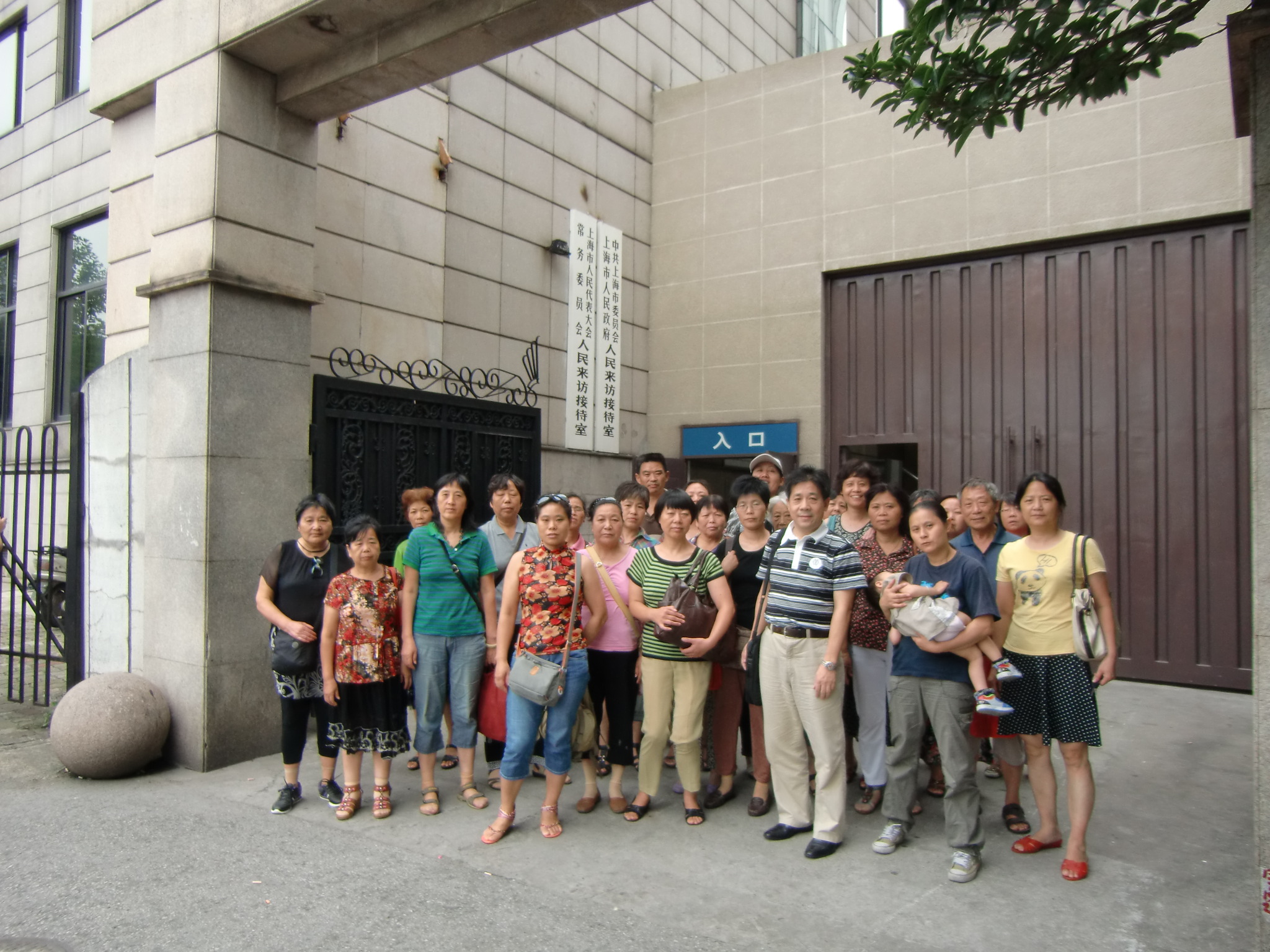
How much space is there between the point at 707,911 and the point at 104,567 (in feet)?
16.8

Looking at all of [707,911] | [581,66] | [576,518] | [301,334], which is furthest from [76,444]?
[581,66]

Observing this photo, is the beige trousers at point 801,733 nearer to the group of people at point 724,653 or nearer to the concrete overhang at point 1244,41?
the group of people at point 724,653

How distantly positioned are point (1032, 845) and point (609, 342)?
25.5 ft

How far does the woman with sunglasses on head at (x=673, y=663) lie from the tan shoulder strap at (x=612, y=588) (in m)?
0.09

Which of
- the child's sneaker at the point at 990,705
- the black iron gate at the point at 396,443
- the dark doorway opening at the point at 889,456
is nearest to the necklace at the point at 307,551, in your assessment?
the black iron gate at the point at 396,443

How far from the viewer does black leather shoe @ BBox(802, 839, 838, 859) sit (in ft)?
14.4

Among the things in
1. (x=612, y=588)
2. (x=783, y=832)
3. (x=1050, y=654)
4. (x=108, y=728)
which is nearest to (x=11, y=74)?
(x=108, y=728)

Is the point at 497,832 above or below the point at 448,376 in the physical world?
below

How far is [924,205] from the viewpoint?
9898mm

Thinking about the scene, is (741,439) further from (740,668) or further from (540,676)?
(540,676)

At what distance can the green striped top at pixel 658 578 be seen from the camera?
487 cm

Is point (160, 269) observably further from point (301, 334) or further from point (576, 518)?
point (576, 518)

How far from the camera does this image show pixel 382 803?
16.2ft

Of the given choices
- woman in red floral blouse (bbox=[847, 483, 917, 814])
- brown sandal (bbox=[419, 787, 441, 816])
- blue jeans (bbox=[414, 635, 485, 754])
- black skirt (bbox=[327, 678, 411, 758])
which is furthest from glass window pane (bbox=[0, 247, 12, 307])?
woman in red floral blouse (bbox=[847, 483, 917, 814])
